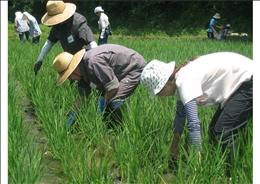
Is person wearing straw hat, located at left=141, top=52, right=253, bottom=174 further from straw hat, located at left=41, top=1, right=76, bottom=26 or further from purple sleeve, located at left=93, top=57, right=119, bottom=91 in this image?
straw hat, located at left=41, top=1, right=76, bottom=26

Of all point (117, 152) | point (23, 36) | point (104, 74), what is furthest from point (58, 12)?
point (23, 36)

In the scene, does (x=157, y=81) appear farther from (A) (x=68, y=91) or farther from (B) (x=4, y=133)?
(A) (x=68, y=91)

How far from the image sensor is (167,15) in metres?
20.3

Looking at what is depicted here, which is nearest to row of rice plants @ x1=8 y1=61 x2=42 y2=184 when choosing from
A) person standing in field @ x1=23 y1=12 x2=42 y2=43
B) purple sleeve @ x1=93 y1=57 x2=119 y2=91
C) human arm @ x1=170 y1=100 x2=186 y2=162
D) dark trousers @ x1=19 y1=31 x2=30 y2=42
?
purple sleeve @ x1=93 y1=57 x2=119 y2=91

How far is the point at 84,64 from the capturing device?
3270 millimetres

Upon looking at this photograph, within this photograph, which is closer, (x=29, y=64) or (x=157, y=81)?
(x=157, y=81)

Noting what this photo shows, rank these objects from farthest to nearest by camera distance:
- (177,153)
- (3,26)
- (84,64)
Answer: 1. (84,64)
2. (177,153)
3. (3,26)

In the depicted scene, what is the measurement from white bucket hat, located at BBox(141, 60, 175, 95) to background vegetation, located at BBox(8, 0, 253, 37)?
14.7 meters

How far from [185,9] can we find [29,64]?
14.5m

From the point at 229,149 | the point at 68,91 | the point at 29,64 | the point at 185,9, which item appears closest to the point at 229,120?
the point at 229,149

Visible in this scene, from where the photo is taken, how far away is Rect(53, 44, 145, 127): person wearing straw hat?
10.5 ft

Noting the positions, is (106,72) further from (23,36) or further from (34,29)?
(23,36)

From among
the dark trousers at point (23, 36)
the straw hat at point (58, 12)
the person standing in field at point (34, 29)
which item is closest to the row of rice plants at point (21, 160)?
the straw hat at point (58, 12)

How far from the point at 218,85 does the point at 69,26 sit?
1.86 m
